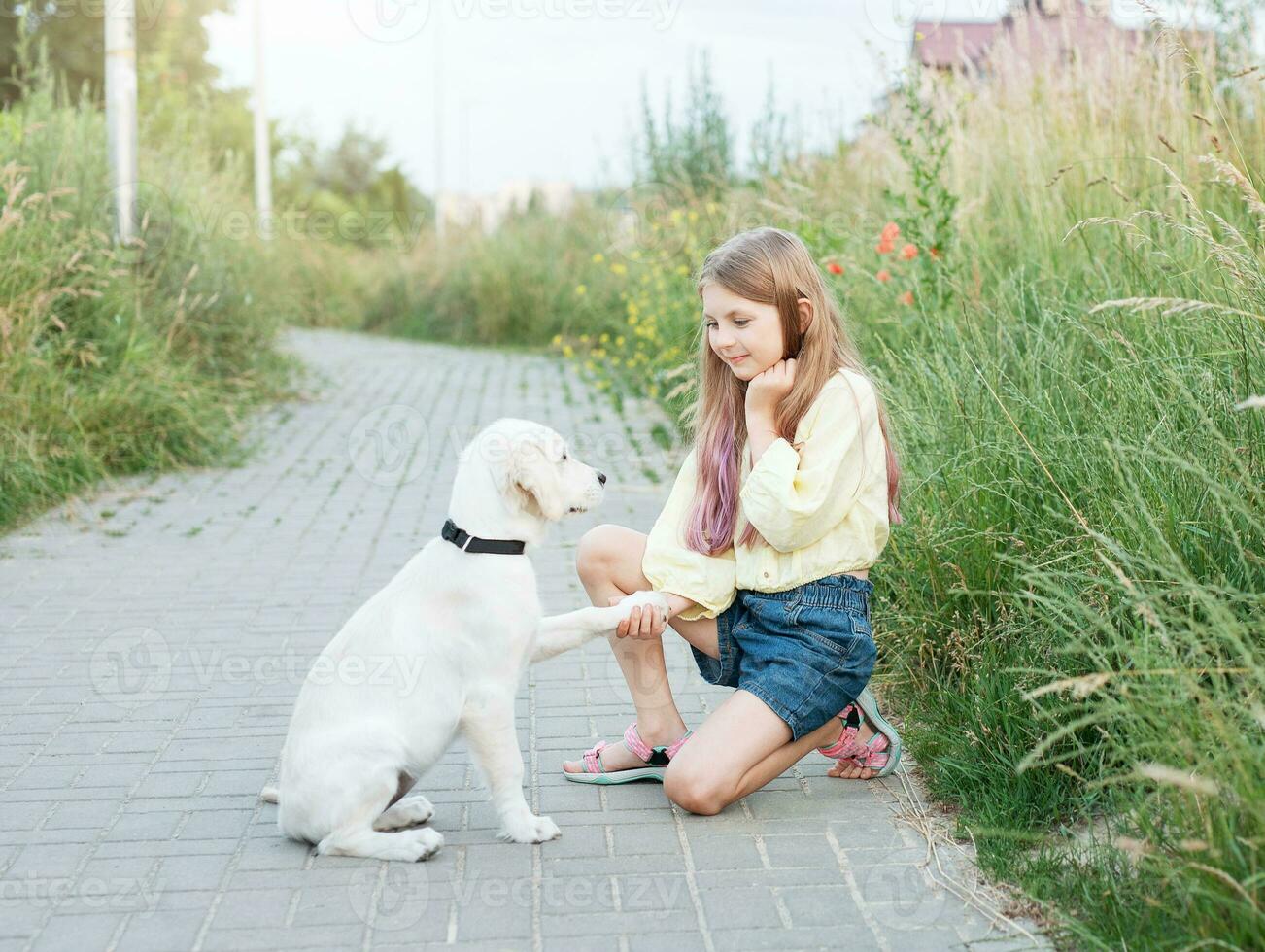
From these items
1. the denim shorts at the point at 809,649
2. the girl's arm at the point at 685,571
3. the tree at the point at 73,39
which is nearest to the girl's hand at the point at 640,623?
Answer: the girl's arm at the point at 685,571

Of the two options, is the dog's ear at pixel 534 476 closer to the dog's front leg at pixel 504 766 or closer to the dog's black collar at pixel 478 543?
the dog's black collar at pixel 478 543

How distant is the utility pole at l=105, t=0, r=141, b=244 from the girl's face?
7.33 meters

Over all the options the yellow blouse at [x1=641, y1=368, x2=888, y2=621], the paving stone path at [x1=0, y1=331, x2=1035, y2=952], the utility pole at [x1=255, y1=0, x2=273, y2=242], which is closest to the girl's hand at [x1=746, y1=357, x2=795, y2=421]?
the yellow blouse at [x1=641, y1=368, x2=888, y2=621]

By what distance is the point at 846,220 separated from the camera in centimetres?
879

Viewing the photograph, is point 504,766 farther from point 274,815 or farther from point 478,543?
point 274,815

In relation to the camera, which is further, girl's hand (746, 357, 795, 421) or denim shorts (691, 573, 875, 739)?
girl's hand (746, 357, 795, 421)

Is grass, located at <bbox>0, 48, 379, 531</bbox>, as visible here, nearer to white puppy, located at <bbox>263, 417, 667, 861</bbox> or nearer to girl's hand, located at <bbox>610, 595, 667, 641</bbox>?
white puppy, located at <bbox>263, 417, 667, 861</bbox>

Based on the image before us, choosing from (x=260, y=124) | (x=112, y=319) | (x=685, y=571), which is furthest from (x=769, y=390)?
(x=260, y=124)

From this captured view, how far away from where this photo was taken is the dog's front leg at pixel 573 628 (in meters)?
3.66

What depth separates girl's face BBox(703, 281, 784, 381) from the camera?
397 centimetres

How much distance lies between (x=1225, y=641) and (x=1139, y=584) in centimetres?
29

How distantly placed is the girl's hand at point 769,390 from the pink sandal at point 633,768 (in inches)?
42.2

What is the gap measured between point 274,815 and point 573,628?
1091 millimetres

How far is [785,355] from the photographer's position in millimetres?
4105
